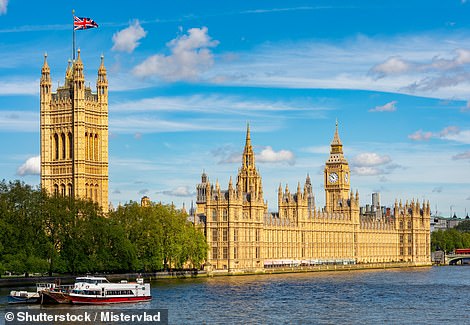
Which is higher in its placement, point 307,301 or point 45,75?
point 45,75

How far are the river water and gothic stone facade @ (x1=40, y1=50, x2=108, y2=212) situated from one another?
29.0 meters

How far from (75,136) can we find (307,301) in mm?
64018

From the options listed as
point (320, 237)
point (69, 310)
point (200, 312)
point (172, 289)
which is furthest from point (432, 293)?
point (320, 237)

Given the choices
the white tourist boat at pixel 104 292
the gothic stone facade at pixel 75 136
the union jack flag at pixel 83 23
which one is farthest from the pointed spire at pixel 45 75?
the white tourist boat at pixel 104 292

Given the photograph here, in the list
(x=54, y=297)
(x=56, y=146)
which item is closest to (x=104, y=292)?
(x=54, y=297)

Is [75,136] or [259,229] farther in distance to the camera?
[259,229]

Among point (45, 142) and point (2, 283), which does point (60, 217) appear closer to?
point (2, 283)

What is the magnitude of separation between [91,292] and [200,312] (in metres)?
11.7

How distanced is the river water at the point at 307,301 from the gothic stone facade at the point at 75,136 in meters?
29.0

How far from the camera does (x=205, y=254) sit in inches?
5615

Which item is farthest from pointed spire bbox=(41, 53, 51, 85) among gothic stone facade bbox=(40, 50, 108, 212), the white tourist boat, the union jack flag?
the white tourist boat

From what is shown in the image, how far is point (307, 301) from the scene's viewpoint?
331 ft

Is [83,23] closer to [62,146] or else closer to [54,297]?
[62,146]

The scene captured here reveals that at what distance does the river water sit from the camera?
84.1m
